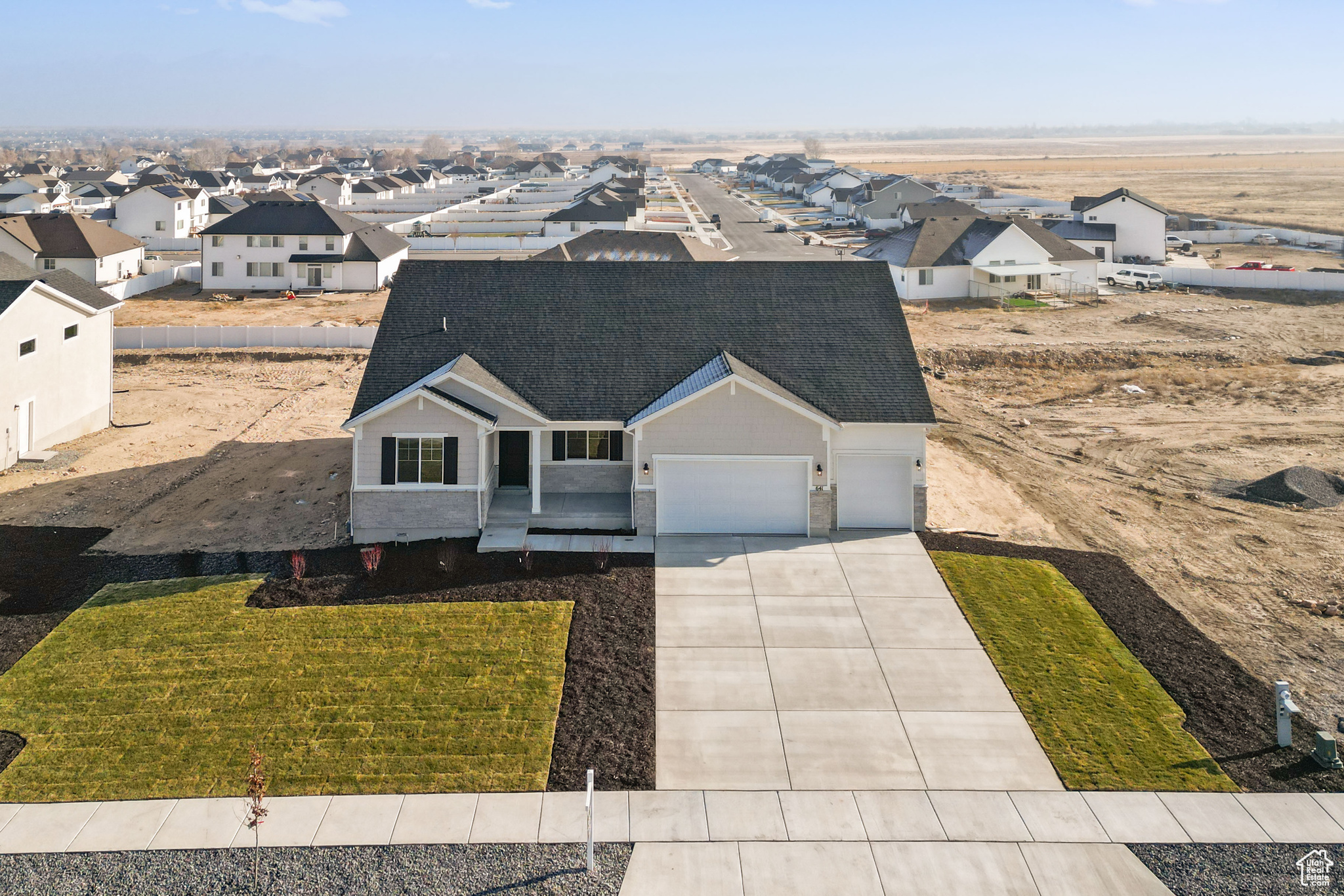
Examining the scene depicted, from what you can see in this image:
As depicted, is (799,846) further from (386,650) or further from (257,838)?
(386,650)

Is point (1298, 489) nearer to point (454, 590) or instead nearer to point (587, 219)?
point (454, 590)

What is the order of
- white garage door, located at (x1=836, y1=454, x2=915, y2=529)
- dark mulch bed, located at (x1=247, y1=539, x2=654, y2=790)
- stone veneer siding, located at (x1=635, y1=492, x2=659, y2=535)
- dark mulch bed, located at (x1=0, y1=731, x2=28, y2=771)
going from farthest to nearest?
white garage door, located at (x1=836, y1=454, x2=915, y2=529)
stone veneer siding, located at (x1=635, y1=492, x2=659, y2=535)
dark mulch bed, located at (x1=247, y1=539, x2=654, y2=790)
dark mulch bed, located at (x1=0, y1=731, x2=28, y2=771)

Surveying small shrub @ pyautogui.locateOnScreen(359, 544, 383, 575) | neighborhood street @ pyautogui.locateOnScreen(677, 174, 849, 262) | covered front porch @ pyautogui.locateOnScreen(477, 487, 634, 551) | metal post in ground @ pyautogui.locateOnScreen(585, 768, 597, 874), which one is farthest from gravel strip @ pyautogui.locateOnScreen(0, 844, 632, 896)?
neighborhood street @ pyautogui.locateOnScreen(677, 174, 849, 262)

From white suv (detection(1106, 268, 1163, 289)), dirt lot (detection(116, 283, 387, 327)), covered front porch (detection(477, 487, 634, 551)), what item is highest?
white suv (detection(1106, 268, 1163, 289))

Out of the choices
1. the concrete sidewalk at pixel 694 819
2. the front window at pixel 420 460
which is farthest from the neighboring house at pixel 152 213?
the concrete sidewalk at pixel 694 819

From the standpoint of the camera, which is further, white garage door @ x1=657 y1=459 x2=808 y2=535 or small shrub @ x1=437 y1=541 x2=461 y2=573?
white garage door @ x1=657 y1=459 x2=808 y2=535

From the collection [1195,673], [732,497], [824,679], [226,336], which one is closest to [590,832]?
[824,679]

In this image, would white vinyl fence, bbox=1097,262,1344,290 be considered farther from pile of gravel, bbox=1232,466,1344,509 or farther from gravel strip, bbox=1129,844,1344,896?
gravel strip, bbox=1129,844,1344,896
